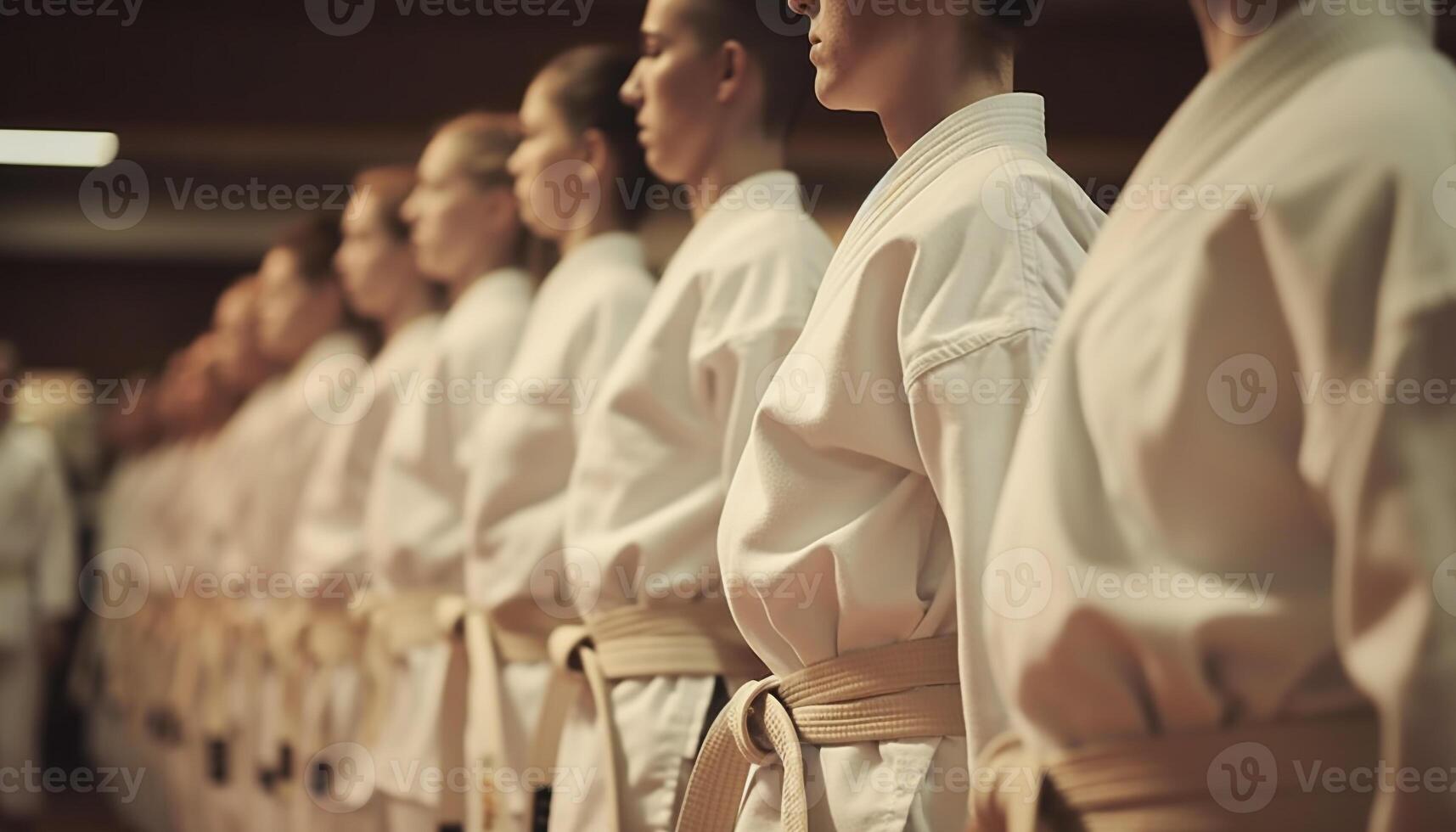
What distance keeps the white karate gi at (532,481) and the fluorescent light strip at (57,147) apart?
1.79m

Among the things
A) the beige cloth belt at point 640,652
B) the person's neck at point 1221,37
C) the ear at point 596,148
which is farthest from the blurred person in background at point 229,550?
the person's neck at point 1221,37

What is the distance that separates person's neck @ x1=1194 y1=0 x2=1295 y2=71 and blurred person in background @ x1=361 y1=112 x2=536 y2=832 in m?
1.76

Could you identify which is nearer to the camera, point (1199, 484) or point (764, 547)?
point (1199, 484)

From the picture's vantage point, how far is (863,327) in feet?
4.44

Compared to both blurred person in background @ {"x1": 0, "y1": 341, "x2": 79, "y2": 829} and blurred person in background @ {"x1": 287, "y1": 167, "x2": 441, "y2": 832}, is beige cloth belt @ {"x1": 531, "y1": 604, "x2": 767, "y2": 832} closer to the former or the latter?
blurred person in background @ {"x1": 287, "y1": 167, "x2": 441, "y2": 832}

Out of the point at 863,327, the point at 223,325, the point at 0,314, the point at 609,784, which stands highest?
the point at 0,314

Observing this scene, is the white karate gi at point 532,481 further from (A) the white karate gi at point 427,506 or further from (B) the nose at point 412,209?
(B) the nose at point 412,209

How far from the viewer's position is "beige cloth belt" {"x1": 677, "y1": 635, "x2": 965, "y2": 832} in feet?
4.42

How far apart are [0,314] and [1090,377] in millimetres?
6428

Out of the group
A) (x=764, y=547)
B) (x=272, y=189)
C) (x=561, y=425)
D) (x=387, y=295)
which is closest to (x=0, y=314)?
(x=272, y=189)

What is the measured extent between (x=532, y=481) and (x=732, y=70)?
68 centimetres

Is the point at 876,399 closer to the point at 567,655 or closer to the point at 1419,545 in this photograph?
the point at 1419,545

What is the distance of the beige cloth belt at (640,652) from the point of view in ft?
6.09

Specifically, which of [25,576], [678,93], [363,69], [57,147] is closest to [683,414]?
[678,93]
